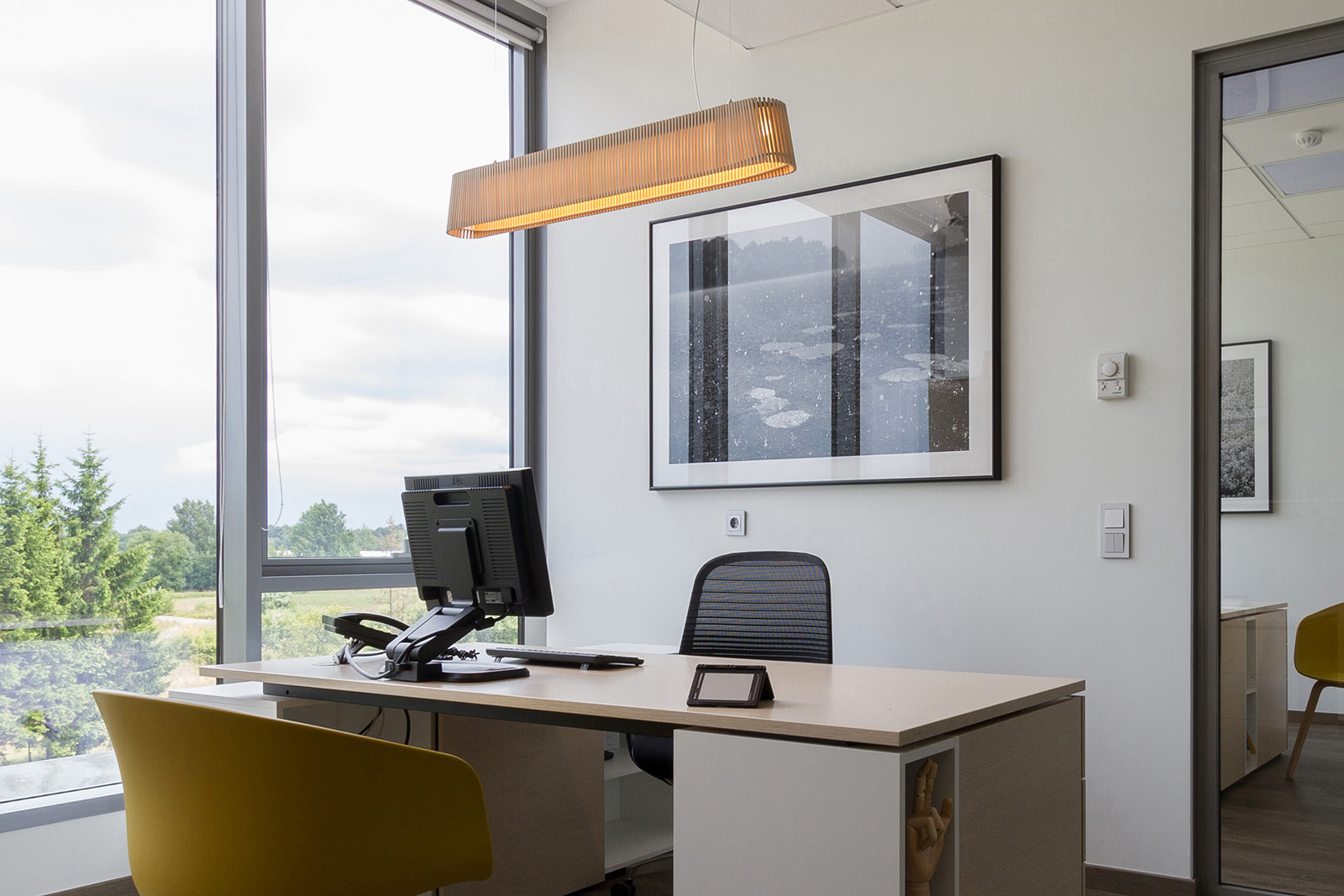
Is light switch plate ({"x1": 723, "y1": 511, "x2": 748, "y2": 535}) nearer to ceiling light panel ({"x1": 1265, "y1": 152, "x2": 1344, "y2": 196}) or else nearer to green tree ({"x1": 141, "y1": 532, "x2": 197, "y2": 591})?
green tree ({"x1": 141, "y1": 532, "x2": 197, "y2": 591})

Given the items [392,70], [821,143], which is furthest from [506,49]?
[821,143]

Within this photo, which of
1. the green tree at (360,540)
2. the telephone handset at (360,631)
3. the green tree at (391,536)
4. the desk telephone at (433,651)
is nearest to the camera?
the desk telephone at (433,651)

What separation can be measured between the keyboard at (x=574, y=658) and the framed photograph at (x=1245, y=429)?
1743mm

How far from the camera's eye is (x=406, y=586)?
A: 4.12 m

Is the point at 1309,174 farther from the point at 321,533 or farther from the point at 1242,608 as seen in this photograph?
the point at 321,533

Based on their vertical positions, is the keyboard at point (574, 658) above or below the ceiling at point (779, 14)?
below

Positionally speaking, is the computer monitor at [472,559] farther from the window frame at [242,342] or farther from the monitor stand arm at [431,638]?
the window frame at [242,342]

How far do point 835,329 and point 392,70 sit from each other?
1996 mm

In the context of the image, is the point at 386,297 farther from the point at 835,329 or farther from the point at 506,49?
the point at 835,329

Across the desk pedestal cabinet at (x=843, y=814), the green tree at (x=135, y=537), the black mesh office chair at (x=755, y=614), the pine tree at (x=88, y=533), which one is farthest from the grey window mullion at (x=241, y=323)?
the desk pedestal cabinet at (x=843, y=814)

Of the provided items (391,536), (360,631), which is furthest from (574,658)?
(391,536)

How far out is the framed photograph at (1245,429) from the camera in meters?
3.02

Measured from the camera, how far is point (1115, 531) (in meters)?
3.20

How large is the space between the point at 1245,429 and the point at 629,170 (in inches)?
73.2
